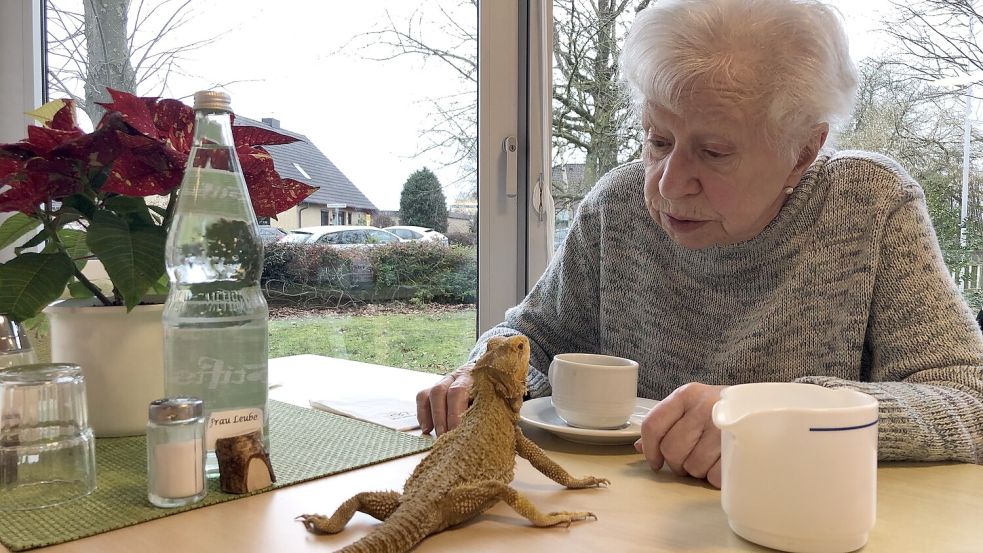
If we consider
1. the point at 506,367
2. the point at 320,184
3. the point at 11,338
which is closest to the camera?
the point at 506,367

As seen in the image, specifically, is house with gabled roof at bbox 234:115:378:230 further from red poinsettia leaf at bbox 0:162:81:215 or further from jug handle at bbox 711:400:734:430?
jug handle at bbox 711:400:734:430

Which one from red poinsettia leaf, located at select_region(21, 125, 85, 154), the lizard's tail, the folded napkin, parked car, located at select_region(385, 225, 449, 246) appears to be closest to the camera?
the lizard's tail

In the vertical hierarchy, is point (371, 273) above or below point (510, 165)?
below

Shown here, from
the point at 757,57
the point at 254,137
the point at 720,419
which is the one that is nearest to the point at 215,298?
the point at 254,137

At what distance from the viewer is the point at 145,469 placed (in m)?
0.88

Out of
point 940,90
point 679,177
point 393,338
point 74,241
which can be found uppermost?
point 940,90

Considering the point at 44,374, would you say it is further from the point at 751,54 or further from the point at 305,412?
the point at 751,54

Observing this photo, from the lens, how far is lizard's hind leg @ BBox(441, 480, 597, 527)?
0.69 metres

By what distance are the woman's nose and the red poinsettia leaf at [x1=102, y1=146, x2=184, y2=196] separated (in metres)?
0.73

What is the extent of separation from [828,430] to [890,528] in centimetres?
18

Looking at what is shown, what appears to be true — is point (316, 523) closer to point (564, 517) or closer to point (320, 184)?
point (564, 517)

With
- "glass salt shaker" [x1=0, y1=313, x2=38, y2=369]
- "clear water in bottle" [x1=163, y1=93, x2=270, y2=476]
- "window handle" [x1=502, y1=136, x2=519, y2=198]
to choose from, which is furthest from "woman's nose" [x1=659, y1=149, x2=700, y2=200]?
"window handle" [x1=502, y1=136, x2=519, y2=198]

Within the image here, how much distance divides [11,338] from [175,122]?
0.38m

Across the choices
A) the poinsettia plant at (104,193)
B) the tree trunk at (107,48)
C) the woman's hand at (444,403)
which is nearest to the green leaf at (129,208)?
the poinsettia plant at (104,193)
